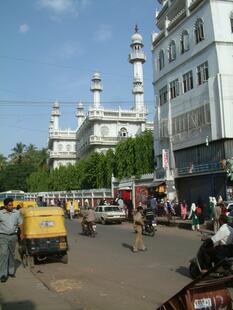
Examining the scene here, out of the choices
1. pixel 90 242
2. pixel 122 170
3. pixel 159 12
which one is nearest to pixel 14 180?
pixel 122 170

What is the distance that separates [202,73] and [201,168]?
21.5 feet

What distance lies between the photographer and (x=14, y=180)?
99.6 meters

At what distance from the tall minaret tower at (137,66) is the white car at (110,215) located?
154 feet

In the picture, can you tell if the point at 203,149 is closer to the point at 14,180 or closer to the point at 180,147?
the point at 180,147

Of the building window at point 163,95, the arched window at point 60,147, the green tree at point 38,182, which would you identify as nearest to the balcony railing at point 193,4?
the building window at point 163,95

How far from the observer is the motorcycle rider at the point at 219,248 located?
898 cm

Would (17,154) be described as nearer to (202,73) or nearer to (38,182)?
(38,182)

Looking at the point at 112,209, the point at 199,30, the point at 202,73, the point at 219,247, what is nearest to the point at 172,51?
the point at 199,30

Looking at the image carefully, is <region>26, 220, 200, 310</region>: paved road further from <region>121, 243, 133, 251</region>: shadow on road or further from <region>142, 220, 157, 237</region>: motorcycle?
<region>142, 220, 157, 237</region>: motorcycle

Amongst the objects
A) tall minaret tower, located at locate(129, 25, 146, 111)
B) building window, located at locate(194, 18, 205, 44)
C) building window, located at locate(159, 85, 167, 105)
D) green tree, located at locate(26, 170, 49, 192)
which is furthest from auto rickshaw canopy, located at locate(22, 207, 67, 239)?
green tree, located at locate(26, 170, 49, 192)

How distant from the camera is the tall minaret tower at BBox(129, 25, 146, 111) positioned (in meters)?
75.0

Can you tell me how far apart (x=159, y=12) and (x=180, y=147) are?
13.9 meters

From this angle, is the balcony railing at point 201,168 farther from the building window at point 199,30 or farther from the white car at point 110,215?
the building window at point 199,30

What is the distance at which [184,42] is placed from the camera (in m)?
33.4
